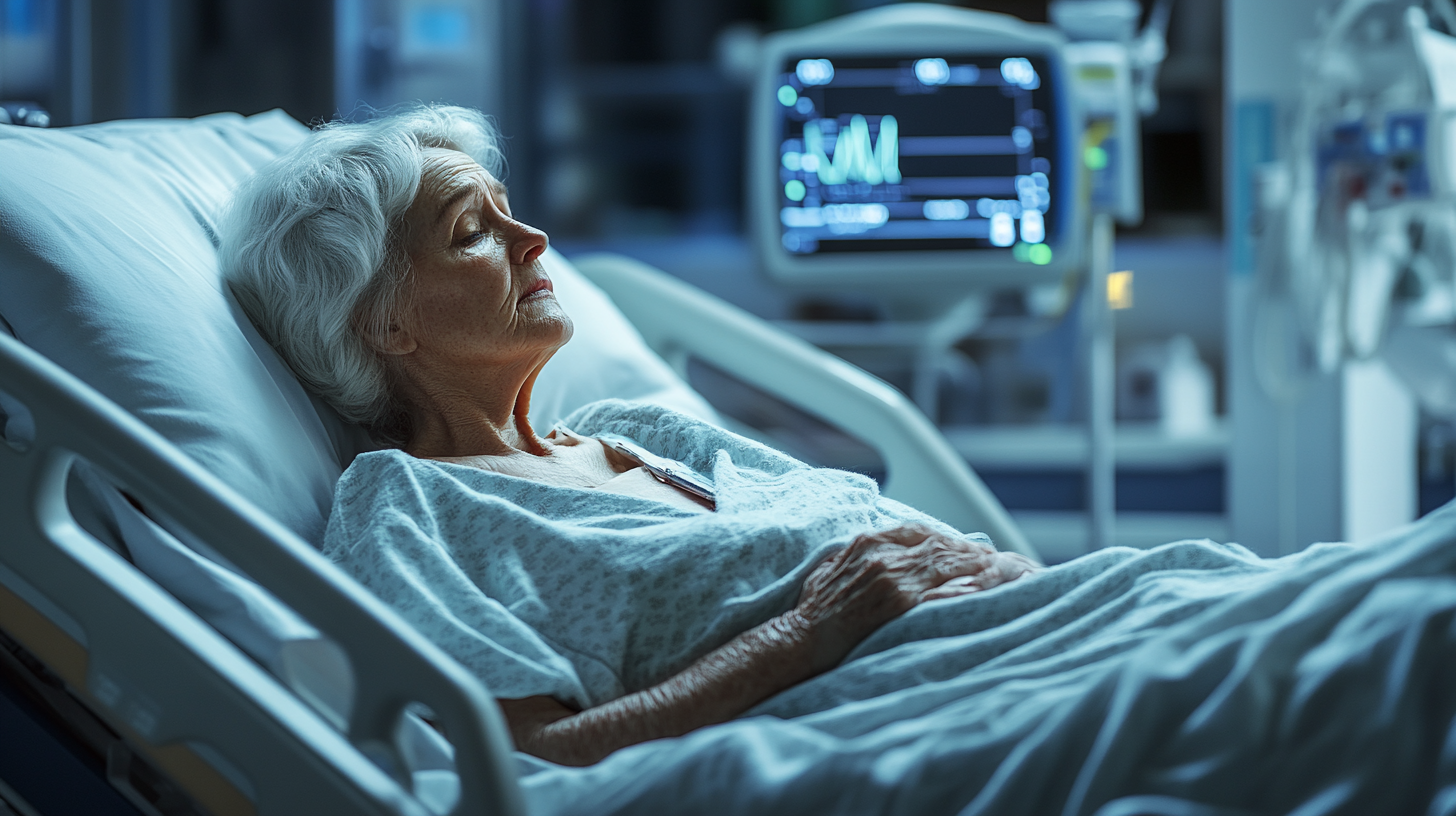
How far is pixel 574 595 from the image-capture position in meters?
1.07

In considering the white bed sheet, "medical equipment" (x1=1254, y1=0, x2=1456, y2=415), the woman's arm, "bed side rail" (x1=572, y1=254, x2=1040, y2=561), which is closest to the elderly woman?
the woman's arm

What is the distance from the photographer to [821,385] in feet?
5.99

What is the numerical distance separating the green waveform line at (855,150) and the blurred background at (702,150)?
572mm

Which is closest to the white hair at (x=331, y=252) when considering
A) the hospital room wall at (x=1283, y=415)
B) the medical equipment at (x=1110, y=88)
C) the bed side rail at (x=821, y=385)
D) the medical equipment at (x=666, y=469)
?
the medical equipment at (x=666, y=469)

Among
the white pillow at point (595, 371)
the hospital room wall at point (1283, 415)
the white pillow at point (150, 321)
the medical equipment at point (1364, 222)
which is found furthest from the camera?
the hospital room wall at point (1283, 415)

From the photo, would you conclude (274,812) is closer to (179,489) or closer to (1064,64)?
(179,489)

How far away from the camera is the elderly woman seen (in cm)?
101

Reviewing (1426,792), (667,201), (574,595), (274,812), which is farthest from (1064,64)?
(667,201)

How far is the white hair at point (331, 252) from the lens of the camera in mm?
1270

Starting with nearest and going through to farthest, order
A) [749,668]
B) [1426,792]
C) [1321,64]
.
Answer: [1426,792] < [749,668] < [1321,64]

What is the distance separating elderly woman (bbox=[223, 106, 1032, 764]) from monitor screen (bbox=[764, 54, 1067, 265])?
0.94 meters

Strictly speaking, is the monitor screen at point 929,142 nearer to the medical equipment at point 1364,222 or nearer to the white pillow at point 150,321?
the medical equipment at point 1364,222

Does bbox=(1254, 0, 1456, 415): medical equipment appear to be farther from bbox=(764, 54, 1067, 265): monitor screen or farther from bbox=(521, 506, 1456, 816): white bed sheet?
bbox=(521, 506, 1456, 816): white bed sheet

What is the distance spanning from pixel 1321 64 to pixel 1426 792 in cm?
189
